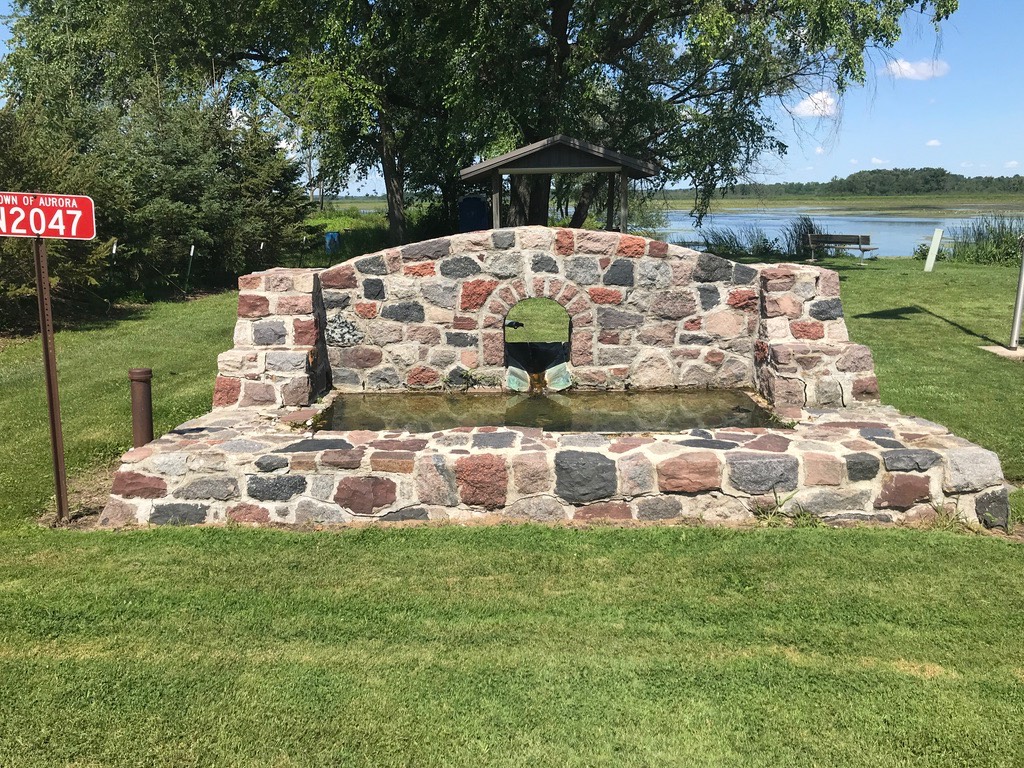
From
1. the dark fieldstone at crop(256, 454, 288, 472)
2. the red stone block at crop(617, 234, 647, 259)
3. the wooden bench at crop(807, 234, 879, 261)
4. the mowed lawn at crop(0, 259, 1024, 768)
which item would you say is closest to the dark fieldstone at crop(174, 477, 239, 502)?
the dark fieldstone at crop(256, 454, 288, 472)

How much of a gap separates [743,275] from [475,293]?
264 cm

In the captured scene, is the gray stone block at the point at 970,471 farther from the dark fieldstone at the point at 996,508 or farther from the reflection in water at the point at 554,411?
the reflection in water at the point at 554,411

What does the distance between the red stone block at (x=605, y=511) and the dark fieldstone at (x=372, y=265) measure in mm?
3765

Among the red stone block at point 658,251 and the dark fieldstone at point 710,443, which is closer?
the dark fieldstone at point 710,443

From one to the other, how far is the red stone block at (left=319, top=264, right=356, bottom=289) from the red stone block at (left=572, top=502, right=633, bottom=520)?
386 centimetres

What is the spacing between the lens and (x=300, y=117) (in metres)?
20.7

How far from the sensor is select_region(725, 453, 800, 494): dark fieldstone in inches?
204

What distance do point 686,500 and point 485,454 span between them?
4.36 ft

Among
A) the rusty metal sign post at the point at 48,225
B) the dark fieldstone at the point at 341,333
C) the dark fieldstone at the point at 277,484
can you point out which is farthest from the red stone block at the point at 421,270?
the rusty metal sign post at the point at 48,225

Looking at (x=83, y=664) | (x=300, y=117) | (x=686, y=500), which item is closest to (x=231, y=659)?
(x=83, y=664)

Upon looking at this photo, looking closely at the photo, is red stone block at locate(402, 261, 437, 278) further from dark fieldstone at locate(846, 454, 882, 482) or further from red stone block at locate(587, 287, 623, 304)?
dark fieldstone at locate(846, 454, 882, 482)

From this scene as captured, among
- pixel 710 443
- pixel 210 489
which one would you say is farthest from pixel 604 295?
pixel 210 489

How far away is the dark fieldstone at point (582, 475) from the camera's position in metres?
5.21

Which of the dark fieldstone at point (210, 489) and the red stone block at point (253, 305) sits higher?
the red stone block at point (253, 305)
